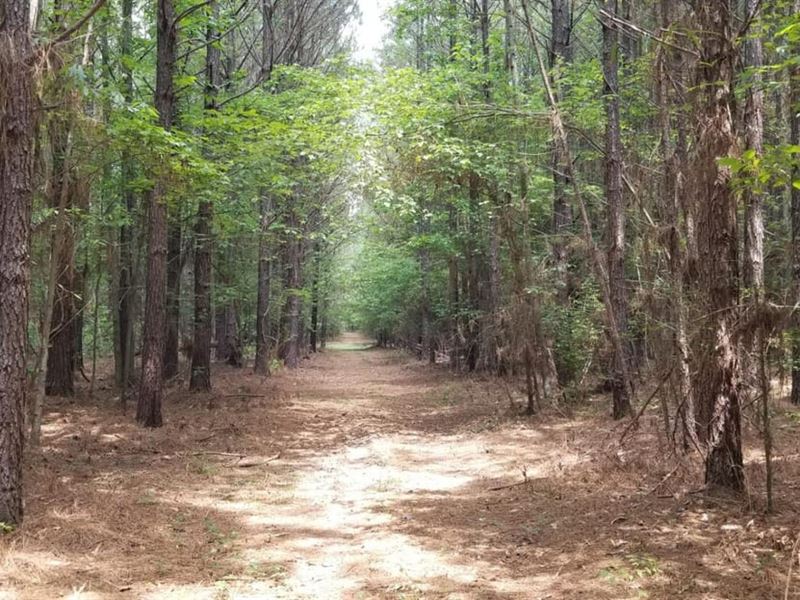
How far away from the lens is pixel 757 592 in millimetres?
4316

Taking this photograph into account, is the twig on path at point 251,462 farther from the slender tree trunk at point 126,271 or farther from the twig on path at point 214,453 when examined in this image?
the slender tree trunk at point 126,271

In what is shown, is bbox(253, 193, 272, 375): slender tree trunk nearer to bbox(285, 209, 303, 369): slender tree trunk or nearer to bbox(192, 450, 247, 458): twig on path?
bbox(285, 209, 303, 369): slender tree trunk

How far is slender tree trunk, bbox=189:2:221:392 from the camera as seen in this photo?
14.3 meters

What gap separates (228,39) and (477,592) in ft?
55.8

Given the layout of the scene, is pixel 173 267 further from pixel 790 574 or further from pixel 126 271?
pixel 790 574

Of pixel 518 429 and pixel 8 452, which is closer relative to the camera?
pixel 8 452

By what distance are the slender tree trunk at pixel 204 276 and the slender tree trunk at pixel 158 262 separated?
300 cm

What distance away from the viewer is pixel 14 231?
18.0 ft

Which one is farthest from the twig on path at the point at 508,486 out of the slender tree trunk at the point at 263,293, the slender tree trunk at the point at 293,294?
the slender tree trunk at the point at 293,294

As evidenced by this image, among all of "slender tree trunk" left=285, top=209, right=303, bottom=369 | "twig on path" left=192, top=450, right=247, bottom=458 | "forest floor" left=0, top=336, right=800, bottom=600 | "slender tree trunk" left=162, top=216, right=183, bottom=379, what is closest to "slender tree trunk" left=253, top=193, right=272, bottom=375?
"slender tree trunk" left=285, top=209, right=303, bottom=369

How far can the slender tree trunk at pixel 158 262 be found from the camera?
424 inches

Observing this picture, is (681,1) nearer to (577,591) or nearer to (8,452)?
(577,591)

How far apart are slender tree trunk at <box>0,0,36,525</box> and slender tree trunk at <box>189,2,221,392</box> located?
839 cm

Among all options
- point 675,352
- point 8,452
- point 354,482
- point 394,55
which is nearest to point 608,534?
point 675,352
